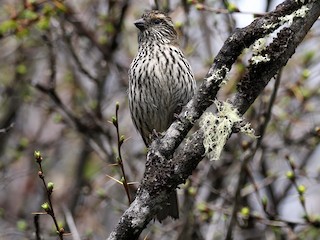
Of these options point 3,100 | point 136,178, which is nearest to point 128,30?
point 3,100

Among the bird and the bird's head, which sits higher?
the bird's head

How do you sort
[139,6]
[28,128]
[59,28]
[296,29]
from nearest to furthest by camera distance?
[296,29], [59,28], [139,6], [28,128]

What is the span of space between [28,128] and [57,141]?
1741 mm

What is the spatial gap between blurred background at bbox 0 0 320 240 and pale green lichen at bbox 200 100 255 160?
153 cm

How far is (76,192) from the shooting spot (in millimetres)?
6672

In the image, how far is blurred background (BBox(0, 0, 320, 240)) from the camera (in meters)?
5.34

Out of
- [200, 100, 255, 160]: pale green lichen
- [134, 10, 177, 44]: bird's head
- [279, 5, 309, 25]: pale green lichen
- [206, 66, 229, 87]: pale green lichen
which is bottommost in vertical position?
[200, 100, 255, 160]: pale green lichen

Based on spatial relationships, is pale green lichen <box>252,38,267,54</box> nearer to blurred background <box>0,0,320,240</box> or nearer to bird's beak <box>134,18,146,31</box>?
blurred background <box>0,0,320,240</box>

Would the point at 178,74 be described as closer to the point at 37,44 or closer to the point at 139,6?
the point at 37,44

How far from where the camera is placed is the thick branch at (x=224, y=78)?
3.02 m

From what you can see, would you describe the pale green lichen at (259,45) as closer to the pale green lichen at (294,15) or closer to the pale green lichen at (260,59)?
the pale green lichen at (260,59)

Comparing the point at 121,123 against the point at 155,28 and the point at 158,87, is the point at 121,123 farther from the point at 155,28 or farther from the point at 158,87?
the point at 158,87

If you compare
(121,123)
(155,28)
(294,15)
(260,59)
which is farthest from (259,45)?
(121,123)

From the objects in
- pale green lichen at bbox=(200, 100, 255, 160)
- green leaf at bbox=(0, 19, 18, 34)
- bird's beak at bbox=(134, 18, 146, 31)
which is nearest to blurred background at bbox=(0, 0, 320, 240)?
green leaf at bbox=(0, 19, 18, 34)
